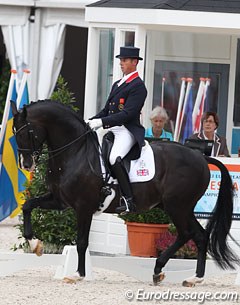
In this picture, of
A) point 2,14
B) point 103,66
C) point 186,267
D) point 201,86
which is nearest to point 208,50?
point 201,86

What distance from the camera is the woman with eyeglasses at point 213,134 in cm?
1272

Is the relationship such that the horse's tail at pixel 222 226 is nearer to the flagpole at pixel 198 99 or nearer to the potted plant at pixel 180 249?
the potted plant at pixel 180 249

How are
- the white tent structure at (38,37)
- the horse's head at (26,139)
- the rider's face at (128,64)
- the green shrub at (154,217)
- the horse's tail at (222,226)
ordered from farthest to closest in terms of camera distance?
the white tent structure at (38,37)
the green shrub at (154,217)
the horse's tail at (222,226)
the rider's face at (128,64)
the horse's head at (26,139)

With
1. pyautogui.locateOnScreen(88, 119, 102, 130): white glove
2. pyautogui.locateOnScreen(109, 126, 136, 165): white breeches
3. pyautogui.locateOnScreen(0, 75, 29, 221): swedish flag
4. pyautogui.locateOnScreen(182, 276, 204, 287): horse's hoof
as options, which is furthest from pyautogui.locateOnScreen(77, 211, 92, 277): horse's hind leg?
pyautogui.locateOnScreen(0, 75, 29, 221): swedish flag

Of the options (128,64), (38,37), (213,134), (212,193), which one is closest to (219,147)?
(213,134)

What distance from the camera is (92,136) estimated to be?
1048 cm

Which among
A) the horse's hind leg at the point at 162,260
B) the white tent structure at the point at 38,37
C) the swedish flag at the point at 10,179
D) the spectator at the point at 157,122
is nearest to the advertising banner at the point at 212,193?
the spectator at the point at 157,122

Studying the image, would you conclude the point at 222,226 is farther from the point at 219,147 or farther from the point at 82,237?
the point at 219,147

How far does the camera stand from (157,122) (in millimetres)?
12750

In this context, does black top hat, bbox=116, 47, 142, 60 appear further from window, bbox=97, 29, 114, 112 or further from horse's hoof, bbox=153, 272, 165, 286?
window, bbox=97, 29, 114, 112

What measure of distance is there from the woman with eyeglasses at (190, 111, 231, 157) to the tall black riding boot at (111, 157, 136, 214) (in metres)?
2.55

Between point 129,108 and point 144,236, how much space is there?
2297 mm

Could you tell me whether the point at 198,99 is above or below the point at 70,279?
above

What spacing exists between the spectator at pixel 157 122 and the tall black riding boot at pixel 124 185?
2.47 meters
